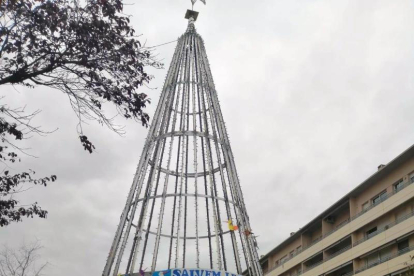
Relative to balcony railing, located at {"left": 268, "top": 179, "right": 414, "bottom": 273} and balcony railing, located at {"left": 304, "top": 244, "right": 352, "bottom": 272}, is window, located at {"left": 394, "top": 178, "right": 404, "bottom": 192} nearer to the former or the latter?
balcony railing, located at {"left": 268, "top": 179, "right": 414, "bottom": 273}

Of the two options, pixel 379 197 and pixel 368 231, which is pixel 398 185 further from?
pixel 368 231

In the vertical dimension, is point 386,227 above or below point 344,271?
above

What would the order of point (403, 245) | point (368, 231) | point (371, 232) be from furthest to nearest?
point (368, 231) < point (371, 232) < point (403, 245)

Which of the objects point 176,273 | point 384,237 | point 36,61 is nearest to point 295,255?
point 384,237

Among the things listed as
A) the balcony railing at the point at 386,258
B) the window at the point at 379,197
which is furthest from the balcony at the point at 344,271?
the window at the point at 379,197

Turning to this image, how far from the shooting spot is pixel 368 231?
1309 inches

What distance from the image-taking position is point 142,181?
1471cm

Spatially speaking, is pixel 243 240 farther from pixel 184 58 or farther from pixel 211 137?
pixel 184 58

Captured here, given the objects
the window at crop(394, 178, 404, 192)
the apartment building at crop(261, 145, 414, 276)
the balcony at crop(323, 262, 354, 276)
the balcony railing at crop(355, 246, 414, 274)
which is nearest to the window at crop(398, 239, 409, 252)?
the apartment building at crop(261, 145, 414, 276)

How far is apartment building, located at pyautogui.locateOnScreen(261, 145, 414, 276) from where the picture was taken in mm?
29047

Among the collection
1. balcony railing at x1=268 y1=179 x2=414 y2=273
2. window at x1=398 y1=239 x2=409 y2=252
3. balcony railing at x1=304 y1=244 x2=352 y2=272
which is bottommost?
window at x1=398 y1=239 x2=409 y2=252

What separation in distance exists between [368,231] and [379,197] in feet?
8.06

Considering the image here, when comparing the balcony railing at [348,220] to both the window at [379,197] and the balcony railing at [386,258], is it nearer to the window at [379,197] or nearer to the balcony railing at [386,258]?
the window at [379,197]

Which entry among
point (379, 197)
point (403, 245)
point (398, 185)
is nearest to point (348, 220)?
point (379, 197)
